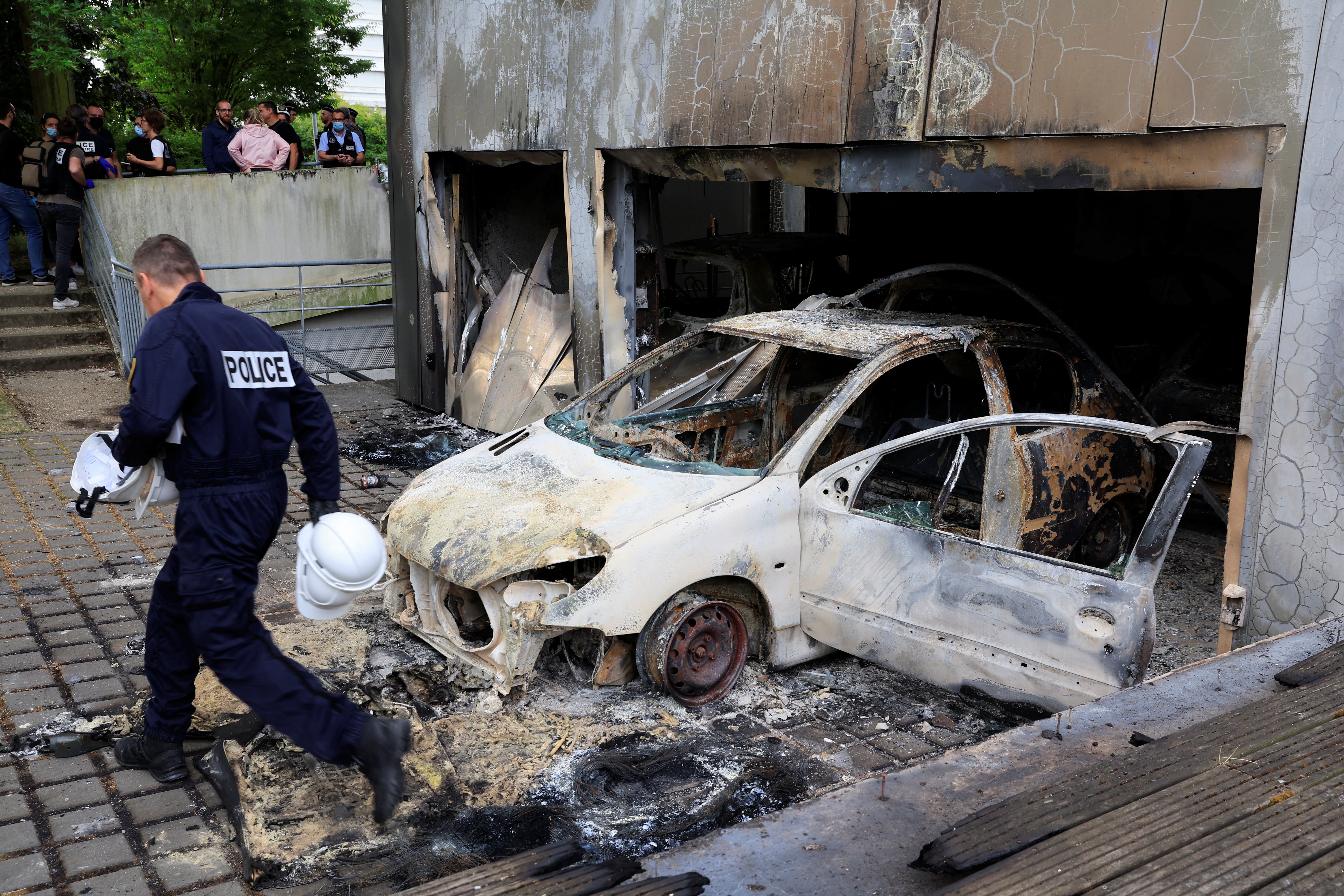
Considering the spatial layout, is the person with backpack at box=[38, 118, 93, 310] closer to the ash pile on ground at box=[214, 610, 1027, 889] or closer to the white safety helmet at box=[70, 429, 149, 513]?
the ash pile on ground at box=[214, 610, 1027, 889]

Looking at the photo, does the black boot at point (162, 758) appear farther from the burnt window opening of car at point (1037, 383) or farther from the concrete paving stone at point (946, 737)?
the burnt window opening of car at point (1037, 383)

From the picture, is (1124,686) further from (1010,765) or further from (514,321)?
(514,321)

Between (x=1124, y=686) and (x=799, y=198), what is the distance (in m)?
11.7

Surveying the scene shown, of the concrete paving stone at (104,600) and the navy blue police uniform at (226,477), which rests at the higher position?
the navy blue police uniform at (226,477)

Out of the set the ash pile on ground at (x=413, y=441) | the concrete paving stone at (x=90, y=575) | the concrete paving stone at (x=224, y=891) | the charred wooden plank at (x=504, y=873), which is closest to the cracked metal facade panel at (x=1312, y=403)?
the charred wooden plank at (x=504, y=873)

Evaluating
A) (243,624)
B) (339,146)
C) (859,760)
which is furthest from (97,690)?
(339,146)

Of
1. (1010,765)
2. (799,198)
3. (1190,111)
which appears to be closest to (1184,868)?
(1010,765)

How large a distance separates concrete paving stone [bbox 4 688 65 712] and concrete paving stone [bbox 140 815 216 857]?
1.17m

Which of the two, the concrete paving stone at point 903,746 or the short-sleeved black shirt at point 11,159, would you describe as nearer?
the concrete paving stone at point 903,746

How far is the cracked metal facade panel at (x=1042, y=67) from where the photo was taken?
190 inches

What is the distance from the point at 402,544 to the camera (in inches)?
189

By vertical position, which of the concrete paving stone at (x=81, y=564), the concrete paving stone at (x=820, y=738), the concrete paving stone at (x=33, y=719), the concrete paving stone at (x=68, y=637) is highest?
the concrete paving stone at (x=81, y=564)

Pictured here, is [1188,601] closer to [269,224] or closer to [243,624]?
[243,624]

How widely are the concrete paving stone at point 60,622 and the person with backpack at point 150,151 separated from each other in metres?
8.93
